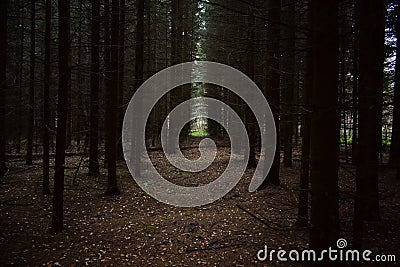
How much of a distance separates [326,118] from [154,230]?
6.01 metres

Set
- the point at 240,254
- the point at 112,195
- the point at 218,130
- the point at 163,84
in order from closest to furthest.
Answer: the point at 240,254 → the point at 112,195 → the point at 163,84 → the point at 218,130

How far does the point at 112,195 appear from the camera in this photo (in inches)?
463

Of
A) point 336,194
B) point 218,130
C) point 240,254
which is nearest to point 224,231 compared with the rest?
point 240,254

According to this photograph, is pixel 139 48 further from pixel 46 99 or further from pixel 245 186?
pixel 245 186

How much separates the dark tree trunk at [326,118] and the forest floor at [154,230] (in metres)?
0.53

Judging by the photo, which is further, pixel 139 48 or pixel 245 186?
pixel 139 48

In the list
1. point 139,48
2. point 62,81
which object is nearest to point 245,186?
point 62,81

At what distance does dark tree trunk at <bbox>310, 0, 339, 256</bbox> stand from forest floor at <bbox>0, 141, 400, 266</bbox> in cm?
53

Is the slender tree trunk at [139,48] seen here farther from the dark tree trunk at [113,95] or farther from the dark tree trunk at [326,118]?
the dark tree trunk at [326,118]

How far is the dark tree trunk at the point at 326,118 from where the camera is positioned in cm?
394

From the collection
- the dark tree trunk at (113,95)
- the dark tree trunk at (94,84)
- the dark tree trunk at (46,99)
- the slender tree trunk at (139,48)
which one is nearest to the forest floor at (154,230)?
the dark tree trunk at (46,99)

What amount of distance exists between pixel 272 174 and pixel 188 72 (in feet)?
48.5

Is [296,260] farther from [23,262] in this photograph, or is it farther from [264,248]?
[23,262]

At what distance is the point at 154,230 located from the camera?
27.0ft
